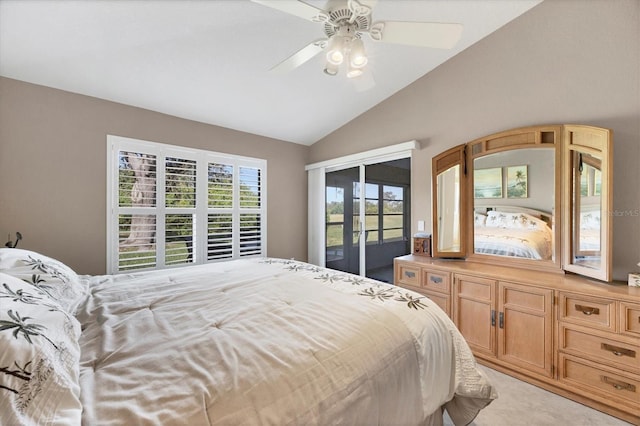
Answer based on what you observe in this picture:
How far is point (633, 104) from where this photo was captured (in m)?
1.91

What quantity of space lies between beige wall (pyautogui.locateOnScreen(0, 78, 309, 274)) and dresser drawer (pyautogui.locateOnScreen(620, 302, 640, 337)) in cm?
408

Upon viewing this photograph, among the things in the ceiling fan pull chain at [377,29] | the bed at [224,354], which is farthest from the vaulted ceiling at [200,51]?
the bed at [224,354]

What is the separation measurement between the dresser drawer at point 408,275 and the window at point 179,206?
202 cm

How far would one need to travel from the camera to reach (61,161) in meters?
2.51

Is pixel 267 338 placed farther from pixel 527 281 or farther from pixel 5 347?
pixel 527 281

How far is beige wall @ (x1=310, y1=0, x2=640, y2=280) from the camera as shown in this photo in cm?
192

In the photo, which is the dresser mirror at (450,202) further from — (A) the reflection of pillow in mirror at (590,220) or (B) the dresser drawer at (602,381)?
(B) the dresser drawer at (602,381)

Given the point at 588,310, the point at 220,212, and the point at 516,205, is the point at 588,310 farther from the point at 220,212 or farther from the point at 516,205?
the point at 220,212

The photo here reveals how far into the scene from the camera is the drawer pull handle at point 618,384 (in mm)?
1595

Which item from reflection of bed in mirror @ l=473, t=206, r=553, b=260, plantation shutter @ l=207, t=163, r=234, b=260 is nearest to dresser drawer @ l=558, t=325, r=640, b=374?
reflection of bed in mirror @ l=473, t=206, r=553, b=260

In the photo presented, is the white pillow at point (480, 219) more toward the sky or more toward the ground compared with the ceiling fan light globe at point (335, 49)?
more toward the ground

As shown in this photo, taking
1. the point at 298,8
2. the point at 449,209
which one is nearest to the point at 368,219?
the point at 449,209

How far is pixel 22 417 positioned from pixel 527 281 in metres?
2.55

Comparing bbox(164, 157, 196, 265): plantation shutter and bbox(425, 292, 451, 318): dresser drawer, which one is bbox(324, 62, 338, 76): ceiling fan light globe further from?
bbox(164, 157, 196, 265): plantation shutter
